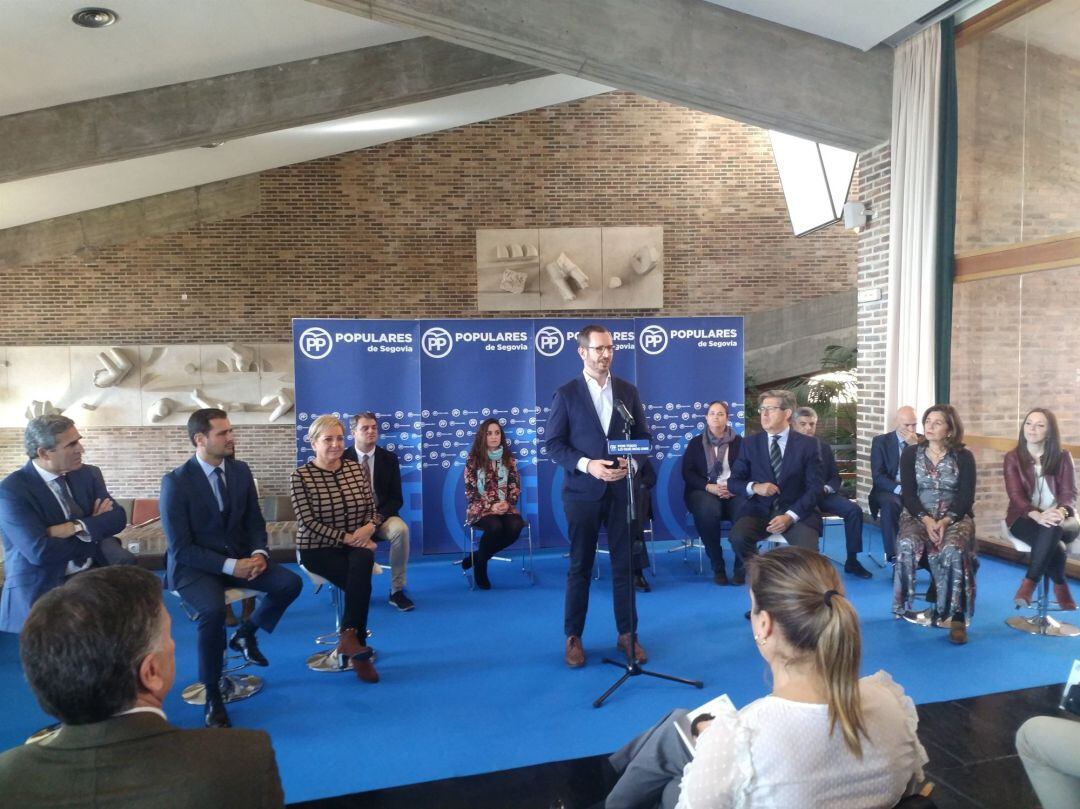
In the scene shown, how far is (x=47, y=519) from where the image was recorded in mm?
3297

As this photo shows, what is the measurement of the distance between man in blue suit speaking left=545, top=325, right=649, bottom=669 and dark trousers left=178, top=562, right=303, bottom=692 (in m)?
1.44

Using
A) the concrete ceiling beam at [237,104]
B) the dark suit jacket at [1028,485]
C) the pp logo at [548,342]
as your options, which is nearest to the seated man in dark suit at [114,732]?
the dark suit jacket at [1028,485]

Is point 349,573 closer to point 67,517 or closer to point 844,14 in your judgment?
point 67,517

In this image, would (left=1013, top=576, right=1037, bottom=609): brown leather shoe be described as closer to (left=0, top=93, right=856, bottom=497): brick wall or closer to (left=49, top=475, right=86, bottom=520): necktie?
(left=49, top=475, right=86, bottom=520): necktie

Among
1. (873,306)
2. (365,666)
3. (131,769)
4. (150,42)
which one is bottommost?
(365,666)

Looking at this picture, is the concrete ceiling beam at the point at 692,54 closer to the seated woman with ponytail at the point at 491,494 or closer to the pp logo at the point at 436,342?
the pp logo at the point at 436,342

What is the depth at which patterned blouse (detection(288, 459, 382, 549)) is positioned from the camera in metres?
3.74

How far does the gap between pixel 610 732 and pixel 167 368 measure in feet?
26.8

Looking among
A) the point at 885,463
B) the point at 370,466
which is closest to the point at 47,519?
the point at 370,466

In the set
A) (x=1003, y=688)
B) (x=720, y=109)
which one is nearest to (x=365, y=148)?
(x=720, y=109)

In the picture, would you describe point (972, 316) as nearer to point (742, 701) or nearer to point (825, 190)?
point (825, 190)

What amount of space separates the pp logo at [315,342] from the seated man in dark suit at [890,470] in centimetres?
445

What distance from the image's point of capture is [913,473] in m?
4.31

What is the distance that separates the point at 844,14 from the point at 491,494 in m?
4.48
